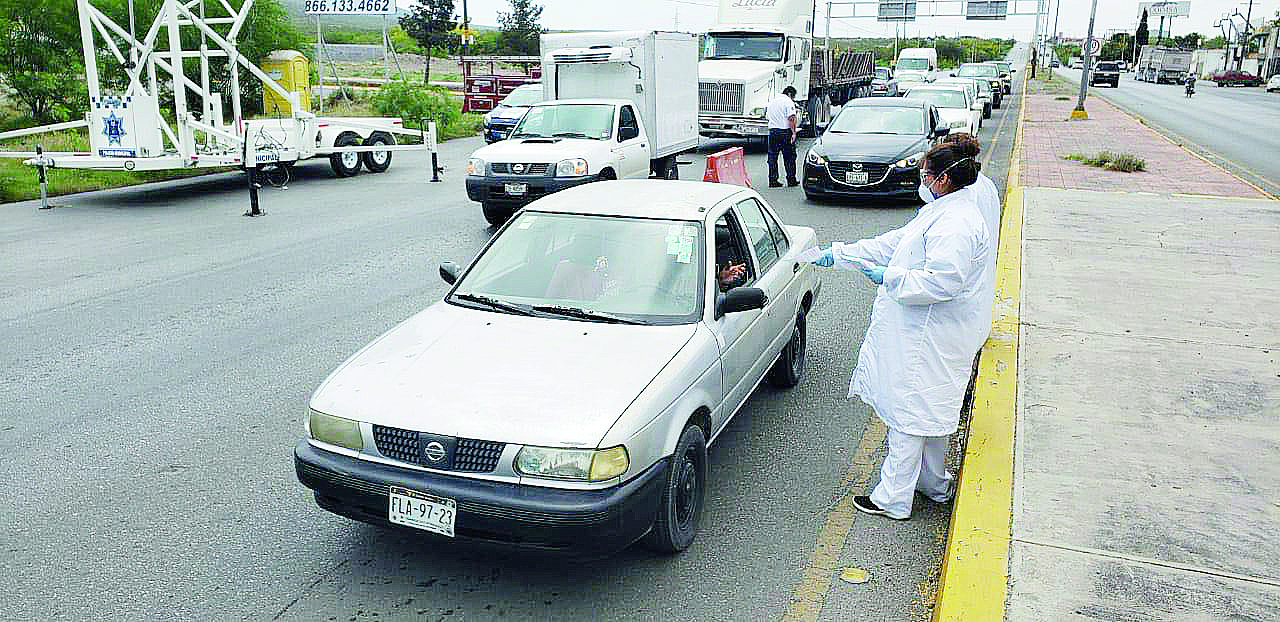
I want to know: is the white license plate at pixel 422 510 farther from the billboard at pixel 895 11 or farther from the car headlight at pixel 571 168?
the billboard at pixel 895 11

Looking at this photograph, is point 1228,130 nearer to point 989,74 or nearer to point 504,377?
point 989,74

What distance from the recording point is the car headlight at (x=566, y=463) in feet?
11.9

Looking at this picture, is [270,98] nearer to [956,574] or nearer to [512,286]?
[512,286]

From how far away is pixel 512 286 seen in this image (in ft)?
16.5

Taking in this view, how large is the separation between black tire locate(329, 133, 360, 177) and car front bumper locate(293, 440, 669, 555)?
15762mm

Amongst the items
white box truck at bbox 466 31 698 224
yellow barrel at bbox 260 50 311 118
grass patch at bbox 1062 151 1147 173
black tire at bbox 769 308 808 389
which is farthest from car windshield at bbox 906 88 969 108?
black tire at bbox 769 308 808 389

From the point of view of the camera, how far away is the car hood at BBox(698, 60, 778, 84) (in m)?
22.5

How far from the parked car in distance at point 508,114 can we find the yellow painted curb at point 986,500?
52.4 ft

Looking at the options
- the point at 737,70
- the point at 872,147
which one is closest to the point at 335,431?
the point at 872,147

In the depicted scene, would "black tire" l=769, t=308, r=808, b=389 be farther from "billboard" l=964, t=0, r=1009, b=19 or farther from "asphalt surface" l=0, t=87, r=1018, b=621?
"billboard" l=964, t=0, r=1009, b=19

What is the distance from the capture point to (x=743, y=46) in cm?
2480

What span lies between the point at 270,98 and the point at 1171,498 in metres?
24.8

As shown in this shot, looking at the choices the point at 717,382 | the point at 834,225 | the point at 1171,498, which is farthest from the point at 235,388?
the point at 834,225

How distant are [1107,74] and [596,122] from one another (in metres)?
61.4
